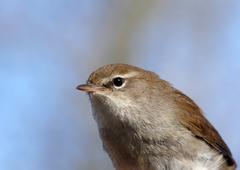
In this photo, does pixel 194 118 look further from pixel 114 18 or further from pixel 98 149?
pixel 114 18

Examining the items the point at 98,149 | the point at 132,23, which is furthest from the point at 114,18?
the point at 98,149

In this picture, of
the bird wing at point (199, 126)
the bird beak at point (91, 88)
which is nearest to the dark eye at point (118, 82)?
the bird beak at point (91, 88)

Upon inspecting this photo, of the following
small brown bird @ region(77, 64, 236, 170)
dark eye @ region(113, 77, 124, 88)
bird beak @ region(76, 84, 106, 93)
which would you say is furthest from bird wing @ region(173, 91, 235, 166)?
bird beak @ region(76, 84, 106, 93)

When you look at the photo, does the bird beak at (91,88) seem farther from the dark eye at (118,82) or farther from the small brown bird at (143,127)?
the dark eye at (118,82)

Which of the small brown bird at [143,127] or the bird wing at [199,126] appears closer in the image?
the small brown bird at [143,127]

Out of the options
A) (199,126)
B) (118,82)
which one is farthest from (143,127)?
(199,126)
